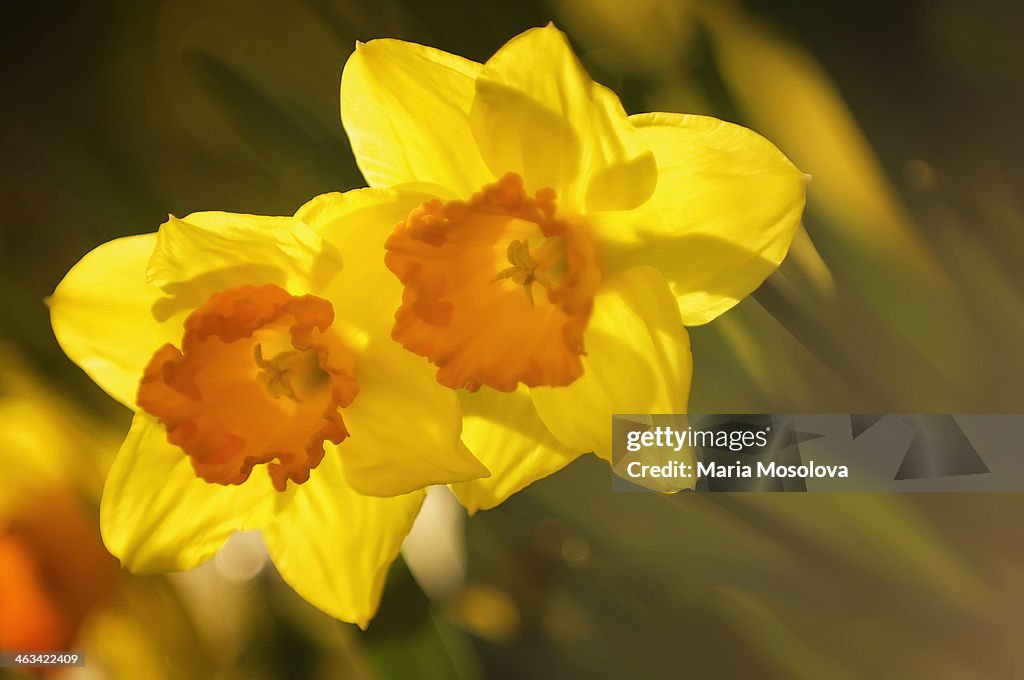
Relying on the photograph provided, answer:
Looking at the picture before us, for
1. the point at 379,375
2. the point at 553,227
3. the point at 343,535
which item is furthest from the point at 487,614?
the point at 553,227

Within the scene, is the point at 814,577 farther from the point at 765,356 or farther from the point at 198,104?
the point at 198,104

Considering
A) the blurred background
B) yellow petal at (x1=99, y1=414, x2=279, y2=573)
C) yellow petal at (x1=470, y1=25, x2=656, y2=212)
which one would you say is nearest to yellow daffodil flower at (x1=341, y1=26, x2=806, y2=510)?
yellow petal at (x1=470, y1=25, x2=656, y2=212)

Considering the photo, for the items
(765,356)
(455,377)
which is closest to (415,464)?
(455,377)

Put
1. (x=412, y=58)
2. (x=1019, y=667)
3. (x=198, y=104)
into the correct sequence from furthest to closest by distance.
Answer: (x=198, y=104) < (x=1019, y=667) < (x=412, y=58)

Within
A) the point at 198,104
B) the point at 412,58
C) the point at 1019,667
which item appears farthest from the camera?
the point at 198,104

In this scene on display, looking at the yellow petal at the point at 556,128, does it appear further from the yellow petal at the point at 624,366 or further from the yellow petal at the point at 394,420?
the yellow petal at the point at 394,420

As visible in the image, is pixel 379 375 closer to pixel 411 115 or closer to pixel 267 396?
pixel 267 396
